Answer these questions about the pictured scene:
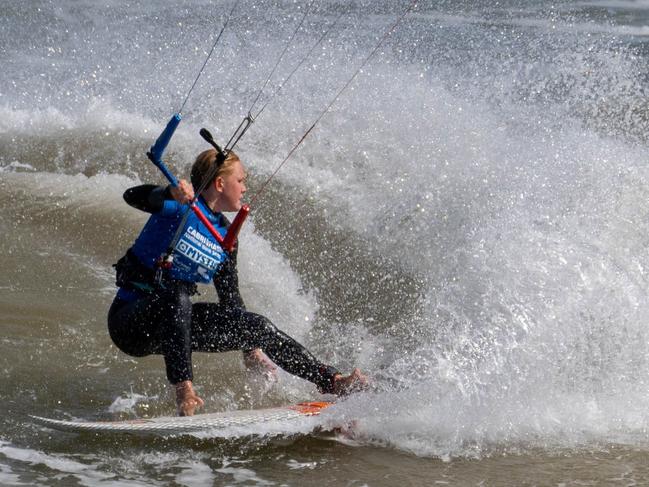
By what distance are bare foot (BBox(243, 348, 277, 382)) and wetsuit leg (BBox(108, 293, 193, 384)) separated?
1.57 feet

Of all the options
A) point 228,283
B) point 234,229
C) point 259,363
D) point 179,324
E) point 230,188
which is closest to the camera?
point 234,229

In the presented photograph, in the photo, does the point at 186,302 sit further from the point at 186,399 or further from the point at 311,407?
the point at 311,407

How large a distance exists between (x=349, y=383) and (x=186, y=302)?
2.50ft

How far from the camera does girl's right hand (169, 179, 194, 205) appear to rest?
3.99m

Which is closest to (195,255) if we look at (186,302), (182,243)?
(182,243)

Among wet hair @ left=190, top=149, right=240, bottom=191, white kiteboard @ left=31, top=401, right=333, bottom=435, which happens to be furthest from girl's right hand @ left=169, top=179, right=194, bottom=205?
white kiteboard @ left=31, top=401, right=333, bottom=435

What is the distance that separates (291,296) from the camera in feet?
20.1

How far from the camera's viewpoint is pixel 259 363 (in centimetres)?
459

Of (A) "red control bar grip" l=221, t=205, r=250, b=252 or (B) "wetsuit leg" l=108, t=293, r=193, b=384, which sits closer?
(A) "red control bar grip" l=221, t=205, r=250, b=252

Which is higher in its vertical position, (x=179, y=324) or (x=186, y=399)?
(x=179, y=324)

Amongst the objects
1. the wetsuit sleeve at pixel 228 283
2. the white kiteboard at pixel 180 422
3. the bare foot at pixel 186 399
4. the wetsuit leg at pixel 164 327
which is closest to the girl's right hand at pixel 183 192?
the wetsuit leg at pixel 164 327

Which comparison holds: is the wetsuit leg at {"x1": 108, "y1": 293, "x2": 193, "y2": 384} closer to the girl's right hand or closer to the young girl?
the young girl

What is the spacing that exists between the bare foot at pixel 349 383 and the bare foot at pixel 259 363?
0.41 metres

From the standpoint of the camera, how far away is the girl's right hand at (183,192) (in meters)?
3.99
